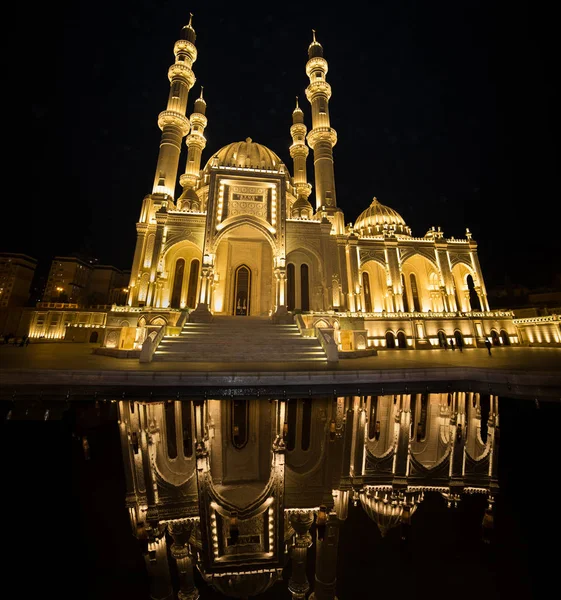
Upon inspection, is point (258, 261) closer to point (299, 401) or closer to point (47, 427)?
point (299, 401)

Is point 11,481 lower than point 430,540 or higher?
higher

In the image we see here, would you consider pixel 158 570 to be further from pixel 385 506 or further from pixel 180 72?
pixel 180 72

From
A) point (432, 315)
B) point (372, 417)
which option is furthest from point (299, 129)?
point (372, 417)

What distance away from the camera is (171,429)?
5.16 m

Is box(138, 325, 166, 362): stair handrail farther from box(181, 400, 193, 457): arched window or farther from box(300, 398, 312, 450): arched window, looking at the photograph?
box(300, 398, 312, 450): arched window

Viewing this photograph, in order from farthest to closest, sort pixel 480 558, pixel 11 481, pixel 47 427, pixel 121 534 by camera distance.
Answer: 1. pixel 47 427
2. pixel 11 481
3. pixel 121 534
4. pixel 480 558

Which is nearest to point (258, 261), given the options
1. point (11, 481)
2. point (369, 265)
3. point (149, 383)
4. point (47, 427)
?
point (369, 265)

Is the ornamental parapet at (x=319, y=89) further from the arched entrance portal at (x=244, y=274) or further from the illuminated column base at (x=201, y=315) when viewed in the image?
the illuminated column base at (x=201, y=315)

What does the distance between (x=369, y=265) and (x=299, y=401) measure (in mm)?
18202

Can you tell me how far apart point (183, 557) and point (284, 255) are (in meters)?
15.8

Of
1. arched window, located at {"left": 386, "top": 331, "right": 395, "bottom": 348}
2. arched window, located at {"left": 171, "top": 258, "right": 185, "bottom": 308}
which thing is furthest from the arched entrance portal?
arched window, located at {"left": 386, "top": 331, "right": 395, "bottom": 348}

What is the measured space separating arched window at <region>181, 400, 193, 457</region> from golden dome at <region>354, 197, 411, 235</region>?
79.7ft

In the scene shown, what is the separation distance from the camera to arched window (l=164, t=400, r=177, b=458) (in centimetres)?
432

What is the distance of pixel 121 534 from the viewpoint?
101 inches
